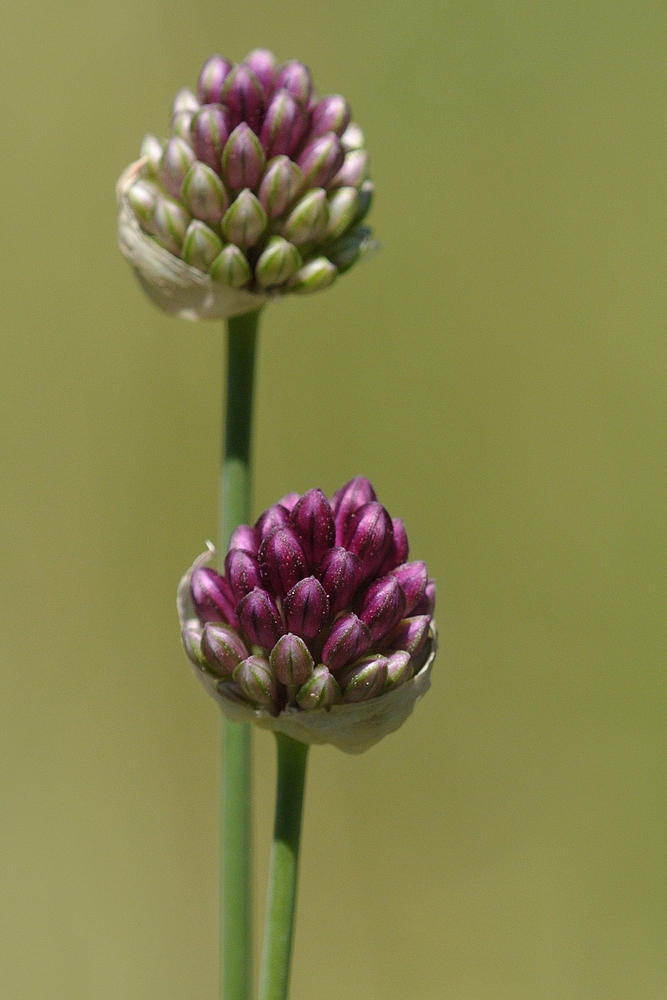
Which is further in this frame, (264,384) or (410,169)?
(410,169)

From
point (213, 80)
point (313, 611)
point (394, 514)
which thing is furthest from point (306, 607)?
point (394, 514)

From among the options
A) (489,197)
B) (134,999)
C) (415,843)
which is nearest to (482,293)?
(489,197)

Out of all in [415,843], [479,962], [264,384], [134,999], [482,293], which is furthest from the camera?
[482,293]

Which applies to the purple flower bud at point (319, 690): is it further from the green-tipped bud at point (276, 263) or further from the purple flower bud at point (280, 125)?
the purple flower bud at point (280, 125)

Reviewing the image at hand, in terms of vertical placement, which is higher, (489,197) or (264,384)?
(489,197)

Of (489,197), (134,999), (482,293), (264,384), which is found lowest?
(134,999)

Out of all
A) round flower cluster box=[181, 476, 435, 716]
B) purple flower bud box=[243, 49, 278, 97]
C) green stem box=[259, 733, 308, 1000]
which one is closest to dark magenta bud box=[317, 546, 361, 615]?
round flower cluster box=[181, 476, 435, 716]

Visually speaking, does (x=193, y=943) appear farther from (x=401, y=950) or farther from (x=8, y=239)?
(x=8, y=239)

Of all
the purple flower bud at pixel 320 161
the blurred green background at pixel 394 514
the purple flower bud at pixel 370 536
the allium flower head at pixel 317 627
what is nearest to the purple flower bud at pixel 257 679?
the allium flower head at pixel 317 627
